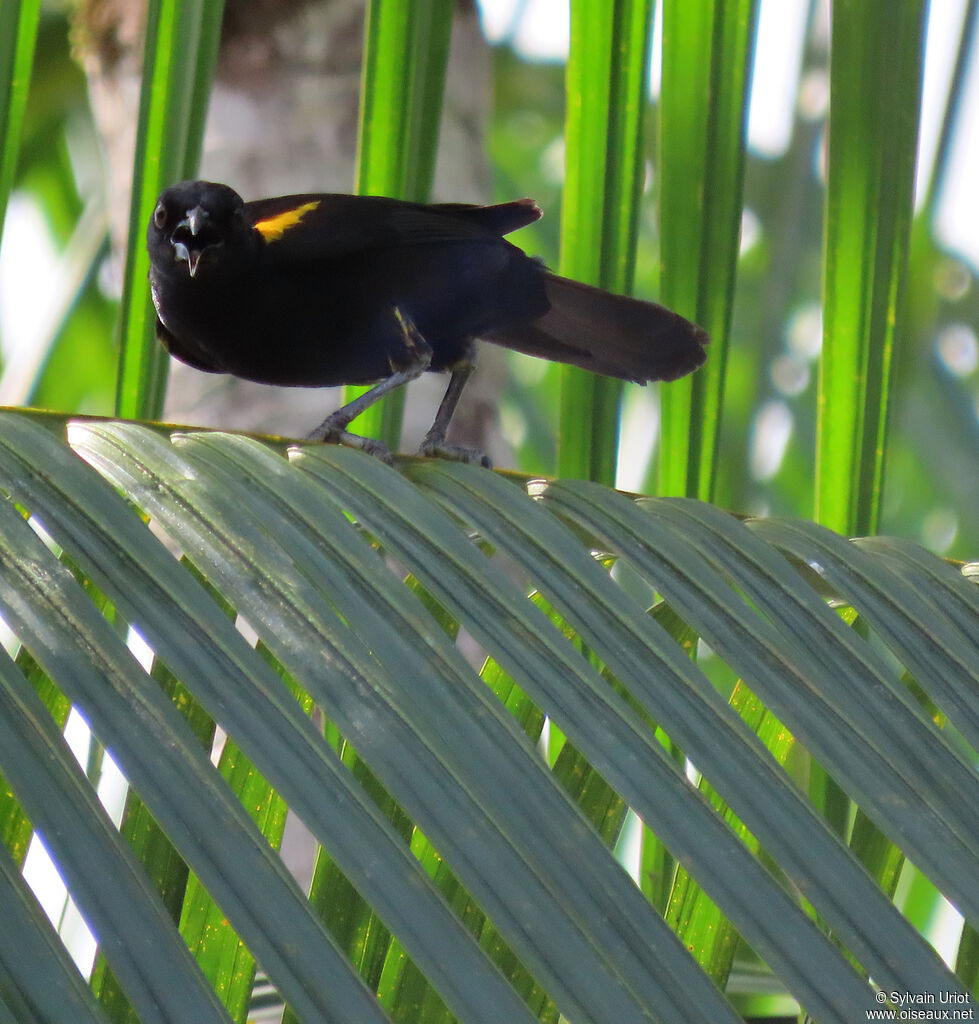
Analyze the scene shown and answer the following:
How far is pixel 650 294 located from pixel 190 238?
507 cm

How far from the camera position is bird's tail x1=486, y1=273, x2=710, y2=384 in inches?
75.6

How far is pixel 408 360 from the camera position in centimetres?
214

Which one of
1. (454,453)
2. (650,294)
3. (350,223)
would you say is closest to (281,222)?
(350,223)

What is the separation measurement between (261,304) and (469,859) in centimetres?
154

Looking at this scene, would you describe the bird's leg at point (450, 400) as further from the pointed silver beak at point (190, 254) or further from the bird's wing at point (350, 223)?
the pointed silver beak at point (190, 254)

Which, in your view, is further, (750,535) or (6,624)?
(750,535)

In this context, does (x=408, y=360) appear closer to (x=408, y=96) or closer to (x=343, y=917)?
(x=408, y=96)

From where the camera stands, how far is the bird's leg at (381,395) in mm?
1585

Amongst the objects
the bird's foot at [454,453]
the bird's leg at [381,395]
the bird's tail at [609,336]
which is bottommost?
the bird's foot at [454,453]

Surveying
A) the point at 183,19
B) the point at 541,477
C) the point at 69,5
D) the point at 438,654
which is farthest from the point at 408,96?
the point at 69,5

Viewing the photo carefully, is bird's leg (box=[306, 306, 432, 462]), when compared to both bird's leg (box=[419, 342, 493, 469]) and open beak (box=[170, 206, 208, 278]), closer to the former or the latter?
bird's leg (box=[419, 342, 493, 469])

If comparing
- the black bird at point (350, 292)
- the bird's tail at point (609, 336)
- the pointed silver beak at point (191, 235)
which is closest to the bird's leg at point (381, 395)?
the black bird at point (350, 292)

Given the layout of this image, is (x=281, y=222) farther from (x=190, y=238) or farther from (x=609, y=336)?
(x=609, y=336)

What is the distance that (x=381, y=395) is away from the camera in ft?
5.93
